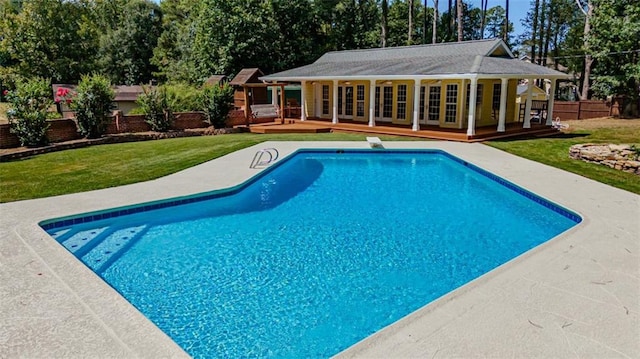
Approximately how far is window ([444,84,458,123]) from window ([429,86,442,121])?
0.41 meters

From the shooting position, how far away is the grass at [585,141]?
1064 cm

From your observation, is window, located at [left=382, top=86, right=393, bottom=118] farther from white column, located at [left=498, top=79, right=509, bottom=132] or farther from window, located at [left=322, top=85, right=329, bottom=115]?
white column, located at [left=498, top=79, right=509, bottom=132]

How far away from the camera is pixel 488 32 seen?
6112 centimetres

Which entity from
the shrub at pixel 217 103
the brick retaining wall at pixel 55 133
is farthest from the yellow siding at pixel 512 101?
the brick retaining wall at pixel 55 133

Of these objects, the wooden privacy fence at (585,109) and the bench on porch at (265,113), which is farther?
the wooden privacy fence at (585,109)

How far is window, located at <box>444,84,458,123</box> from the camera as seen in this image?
736 inches

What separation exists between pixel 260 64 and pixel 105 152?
23238 mm

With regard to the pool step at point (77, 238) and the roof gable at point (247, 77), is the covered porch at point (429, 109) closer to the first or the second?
the roof gable at point (247, 77)

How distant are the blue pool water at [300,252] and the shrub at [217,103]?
9.59 metres

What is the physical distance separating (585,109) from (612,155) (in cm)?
1594

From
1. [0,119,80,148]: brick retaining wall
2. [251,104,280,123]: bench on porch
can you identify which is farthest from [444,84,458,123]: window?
[0,119,80,148]: brick retaining wall

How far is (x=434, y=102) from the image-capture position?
19.5 m

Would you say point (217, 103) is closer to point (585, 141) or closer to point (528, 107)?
point (528, 107)

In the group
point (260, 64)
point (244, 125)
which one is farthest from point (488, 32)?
point (244, 125)
